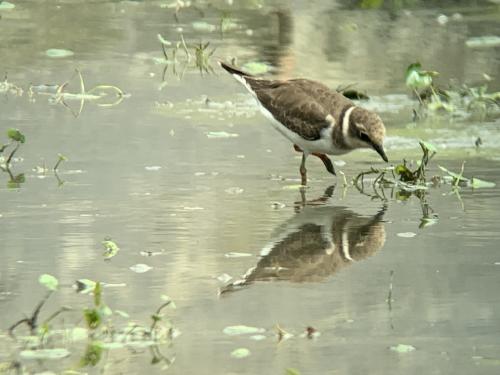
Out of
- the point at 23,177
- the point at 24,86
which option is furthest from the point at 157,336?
the point at 24,86

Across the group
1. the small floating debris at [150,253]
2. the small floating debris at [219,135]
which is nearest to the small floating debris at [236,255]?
the small floating debris at [150,253]

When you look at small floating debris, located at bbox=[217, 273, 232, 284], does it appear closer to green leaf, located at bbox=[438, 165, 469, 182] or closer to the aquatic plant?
green leaf, located at bbox=[438, 165, 469, 182]

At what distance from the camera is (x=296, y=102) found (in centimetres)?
1168

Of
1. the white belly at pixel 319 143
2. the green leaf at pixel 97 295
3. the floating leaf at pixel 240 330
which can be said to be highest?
the green leaf at pixel 97 295

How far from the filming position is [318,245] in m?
9.24

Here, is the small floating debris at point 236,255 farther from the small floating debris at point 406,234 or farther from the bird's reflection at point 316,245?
the small floating debris at point 406,234

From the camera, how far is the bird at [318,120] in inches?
438

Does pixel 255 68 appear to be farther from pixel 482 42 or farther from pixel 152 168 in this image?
pixel 152 168

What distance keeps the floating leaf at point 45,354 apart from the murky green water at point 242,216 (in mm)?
87

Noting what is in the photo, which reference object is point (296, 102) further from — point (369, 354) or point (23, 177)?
point (369, 354)

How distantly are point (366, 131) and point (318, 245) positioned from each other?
6.48ft

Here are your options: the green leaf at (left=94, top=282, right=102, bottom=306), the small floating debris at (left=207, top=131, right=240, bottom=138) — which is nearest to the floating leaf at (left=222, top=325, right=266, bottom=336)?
the green leaf at (left=94, top=282, right=102, bottom=306)

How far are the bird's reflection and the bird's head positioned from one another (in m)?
0.86

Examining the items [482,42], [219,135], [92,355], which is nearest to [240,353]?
[92,355]
